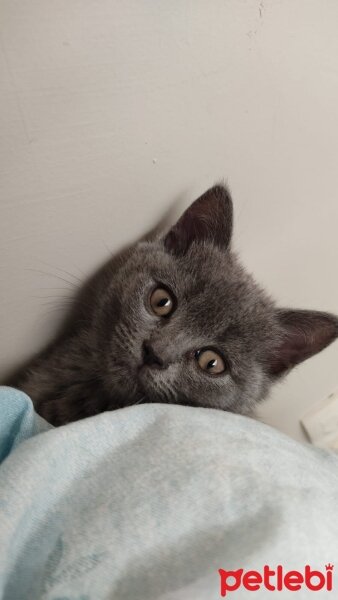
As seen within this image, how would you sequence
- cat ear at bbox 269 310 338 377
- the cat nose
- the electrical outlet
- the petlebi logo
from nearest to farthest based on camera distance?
the petlebi logo, the cat nose, cat ear at bbox 269 310 338 377, the electrical outlet

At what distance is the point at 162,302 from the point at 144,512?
1.24ft

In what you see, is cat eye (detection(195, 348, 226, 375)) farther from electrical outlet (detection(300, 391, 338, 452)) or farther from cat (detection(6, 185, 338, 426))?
electrical outlet (detection(300, 391, 338, 452))

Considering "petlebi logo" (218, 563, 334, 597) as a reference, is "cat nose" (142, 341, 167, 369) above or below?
above

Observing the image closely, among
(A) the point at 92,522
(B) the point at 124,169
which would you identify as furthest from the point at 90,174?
(A) the point at 92,522

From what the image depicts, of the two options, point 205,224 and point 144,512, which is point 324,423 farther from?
point 144,512

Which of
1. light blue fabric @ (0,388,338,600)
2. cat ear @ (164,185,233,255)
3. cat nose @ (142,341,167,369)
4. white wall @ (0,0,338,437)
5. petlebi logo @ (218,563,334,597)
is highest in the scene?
white wall @ (0,0,338,437)

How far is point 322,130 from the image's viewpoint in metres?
0.91

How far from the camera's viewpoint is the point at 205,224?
0.86 m

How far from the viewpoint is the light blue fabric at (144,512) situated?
0.49 meters

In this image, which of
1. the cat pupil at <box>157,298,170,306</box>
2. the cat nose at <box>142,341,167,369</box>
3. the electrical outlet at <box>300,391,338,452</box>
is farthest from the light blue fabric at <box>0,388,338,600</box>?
the electrical outlet at <box>300,391,338,452</box>

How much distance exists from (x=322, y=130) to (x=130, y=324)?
1.78 ft

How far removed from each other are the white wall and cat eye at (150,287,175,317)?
0.38 feet

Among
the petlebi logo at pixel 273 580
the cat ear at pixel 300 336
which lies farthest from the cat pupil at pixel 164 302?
the petlebi logo at pixel 273 580

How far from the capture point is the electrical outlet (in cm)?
159
